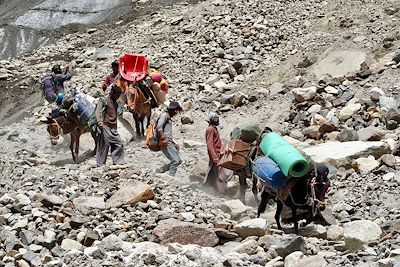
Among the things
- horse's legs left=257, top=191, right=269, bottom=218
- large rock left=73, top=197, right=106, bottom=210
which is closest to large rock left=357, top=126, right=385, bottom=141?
horse's legs left=257, top=191, right=269, bottom=218

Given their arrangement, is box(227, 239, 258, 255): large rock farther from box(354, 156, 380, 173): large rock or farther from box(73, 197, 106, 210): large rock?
box(354, 156, 380, 173): large rock

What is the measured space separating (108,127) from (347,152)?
3.27 m

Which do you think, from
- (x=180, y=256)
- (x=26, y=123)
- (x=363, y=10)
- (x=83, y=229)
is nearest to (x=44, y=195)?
(x=83, y=229)

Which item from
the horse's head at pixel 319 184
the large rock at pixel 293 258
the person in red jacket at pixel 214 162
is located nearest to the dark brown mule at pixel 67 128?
the person in red jacket at pixel 214 162

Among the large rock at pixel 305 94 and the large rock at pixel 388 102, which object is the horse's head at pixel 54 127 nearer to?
the large rock at pixel 305 94

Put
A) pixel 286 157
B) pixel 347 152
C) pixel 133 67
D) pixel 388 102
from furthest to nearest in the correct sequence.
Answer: pixel 133 67
pixel 388 102
pixel 347 152
pixel 286 157

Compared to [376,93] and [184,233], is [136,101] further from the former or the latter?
[184,233]

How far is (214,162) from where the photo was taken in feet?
32.3

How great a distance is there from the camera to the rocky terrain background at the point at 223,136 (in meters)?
7.11

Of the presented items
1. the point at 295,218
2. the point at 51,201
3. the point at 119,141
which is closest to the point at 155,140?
the point at 119,141

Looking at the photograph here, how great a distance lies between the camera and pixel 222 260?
265 inches

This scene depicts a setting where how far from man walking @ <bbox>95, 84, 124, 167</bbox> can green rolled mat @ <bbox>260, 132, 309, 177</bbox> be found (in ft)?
10.2

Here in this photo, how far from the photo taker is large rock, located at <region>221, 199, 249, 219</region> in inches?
331

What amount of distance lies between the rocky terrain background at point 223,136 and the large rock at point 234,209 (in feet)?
0.08
